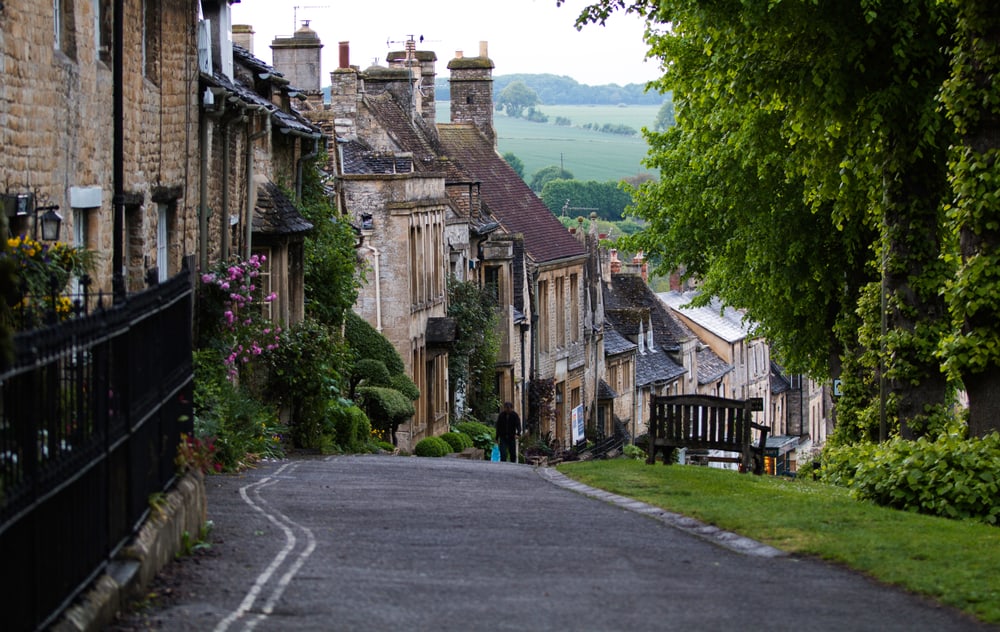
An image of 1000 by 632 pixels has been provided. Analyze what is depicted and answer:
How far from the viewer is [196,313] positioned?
2088 centimetres

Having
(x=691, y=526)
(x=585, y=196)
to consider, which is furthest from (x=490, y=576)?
(x=585, y=196)

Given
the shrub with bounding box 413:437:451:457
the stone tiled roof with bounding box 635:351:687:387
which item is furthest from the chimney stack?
the stone tiled roof with bounding box 635:351:687:387

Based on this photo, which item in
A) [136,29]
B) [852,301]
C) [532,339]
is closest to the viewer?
[136,29]

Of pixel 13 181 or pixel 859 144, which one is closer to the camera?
pixel 13 181

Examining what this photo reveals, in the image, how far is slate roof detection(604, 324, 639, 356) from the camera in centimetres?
6062

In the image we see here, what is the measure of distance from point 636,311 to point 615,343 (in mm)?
3252

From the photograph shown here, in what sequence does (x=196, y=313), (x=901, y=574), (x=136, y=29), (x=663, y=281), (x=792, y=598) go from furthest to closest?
(x=663, y=281) < (x=196, y=313) < (x=136, y=29) < (x=901, y=574) < (x=792, y=598)

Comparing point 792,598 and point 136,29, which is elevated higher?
point 136,29

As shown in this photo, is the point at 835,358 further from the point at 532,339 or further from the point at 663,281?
the point at 663,281

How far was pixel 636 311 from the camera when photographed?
64.6m

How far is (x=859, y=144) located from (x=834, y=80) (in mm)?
1764

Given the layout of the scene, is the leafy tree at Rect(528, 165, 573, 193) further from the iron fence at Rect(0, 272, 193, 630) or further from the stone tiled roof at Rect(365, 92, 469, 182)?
the iron fence at Rect(0, 272, 193, 630)

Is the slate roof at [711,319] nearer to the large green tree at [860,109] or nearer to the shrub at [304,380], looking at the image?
the large green tree at [860,109]

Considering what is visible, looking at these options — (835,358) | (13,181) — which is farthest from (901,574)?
(835,358)
